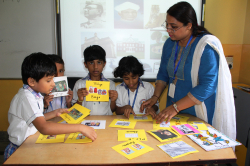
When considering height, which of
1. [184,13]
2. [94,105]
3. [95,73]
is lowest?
[94,105]

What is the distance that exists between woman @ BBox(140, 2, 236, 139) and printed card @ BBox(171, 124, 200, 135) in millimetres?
104

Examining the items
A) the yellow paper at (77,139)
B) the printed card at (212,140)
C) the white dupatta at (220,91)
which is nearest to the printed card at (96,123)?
the yellow paper at (77,139)

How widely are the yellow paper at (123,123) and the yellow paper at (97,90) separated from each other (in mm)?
279

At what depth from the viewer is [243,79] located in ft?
8.77

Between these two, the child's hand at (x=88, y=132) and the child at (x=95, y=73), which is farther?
the child at (x=95, y=73)

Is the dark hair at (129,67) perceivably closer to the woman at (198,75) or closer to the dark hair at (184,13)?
the woman at (198,75)

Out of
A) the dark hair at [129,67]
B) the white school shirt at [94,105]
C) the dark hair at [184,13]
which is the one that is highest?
the dark hair at [184,13]

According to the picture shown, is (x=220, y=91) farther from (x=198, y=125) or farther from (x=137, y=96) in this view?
(x=137, y=96)

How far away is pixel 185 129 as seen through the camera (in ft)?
4.40

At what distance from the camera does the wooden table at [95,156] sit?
95 cm

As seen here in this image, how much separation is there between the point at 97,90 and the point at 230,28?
7.71 feet

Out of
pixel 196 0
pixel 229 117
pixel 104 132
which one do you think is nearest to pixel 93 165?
pixel 104 132

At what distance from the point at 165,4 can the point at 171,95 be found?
5.14ft

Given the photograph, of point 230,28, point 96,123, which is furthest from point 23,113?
point 230,28
